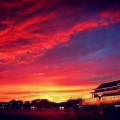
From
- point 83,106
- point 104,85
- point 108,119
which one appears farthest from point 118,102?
point 108,119

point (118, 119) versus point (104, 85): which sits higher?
point (104, 85)

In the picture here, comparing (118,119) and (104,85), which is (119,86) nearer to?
(104,85)

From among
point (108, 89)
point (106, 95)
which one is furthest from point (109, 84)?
point (106, 95)

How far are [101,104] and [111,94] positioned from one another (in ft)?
24.9

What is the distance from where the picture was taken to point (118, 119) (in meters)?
55.6

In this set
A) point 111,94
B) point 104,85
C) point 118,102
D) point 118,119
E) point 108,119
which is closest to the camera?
point 118,119

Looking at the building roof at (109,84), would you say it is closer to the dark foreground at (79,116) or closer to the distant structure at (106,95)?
the distant structure at (106,95)

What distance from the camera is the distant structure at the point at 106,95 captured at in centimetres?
11469

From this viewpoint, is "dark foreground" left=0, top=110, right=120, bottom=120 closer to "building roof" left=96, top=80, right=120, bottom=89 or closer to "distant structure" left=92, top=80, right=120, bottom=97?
"distant structure" left=92, top=80, right=120, bottom=97

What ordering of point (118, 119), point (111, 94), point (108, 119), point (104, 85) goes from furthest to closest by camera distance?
1. point (104, 85)
2. point (111, 94)
3. point (108, 119)
4. point (118, 119)

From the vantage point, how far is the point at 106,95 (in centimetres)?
12350

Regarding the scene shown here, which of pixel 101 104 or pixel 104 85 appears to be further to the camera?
pixel 104 85

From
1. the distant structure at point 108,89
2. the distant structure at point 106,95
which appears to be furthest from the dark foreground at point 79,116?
the distant structure at point 108,89

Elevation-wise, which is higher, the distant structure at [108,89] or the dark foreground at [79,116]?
the distant structure at [108,89]
